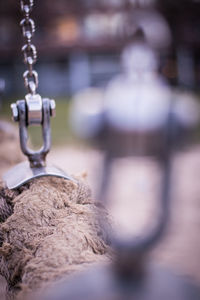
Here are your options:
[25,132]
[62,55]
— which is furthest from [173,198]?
[62,55]

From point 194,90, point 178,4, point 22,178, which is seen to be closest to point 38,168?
point 22,178

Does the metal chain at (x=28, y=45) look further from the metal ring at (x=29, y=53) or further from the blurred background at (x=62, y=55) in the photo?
the blurred background at (x=62, y=55)

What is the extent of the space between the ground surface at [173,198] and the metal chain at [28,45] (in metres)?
0.17

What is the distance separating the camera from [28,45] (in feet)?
2.63

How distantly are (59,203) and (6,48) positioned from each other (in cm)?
1399

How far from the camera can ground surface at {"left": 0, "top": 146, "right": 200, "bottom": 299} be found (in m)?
0.32

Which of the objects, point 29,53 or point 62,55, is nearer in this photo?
point 29,53

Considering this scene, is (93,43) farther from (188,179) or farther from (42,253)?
→ (42,253)

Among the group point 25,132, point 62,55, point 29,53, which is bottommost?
point 62,55

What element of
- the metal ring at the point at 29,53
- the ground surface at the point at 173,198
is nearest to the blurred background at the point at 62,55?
the ground surface at the point at 173,198

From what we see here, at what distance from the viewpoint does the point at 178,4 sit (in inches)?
21.8

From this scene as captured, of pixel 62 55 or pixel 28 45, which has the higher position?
pixel 28 45

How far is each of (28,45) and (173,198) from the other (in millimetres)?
584

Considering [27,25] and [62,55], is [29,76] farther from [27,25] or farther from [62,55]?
[62,55]
